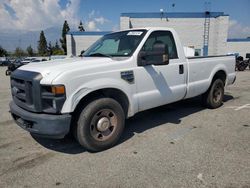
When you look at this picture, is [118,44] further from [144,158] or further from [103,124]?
[144,158]

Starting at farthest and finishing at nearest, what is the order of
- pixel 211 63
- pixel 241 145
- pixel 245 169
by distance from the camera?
pixel 211 63 < pixel 241 145 < pixel 245 169

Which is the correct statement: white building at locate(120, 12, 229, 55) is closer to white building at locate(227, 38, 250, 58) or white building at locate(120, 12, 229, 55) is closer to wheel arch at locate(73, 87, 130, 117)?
white building at locate(227, 38, 250, 58)

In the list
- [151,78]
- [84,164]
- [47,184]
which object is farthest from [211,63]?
[47,184]

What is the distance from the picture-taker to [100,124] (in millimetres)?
3717

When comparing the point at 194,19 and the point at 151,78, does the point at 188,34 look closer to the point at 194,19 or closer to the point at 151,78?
the point at 194,19

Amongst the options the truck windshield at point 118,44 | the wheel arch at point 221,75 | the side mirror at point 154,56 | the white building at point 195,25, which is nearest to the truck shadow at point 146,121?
the wheel arch at point 221,75

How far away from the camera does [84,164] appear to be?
336 centimetres

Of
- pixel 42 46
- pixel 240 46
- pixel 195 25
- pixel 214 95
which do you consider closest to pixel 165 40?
pixel 214 95

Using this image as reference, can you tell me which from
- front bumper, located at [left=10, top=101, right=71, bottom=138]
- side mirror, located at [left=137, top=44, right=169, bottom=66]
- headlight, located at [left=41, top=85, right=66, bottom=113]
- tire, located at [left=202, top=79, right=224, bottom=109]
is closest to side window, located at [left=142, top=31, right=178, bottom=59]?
side mirror, located at [left=137, top=44, right=169, bottom=66]

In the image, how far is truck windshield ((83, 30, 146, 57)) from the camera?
424cm

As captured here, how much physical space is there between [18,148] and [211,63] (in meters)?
4.71

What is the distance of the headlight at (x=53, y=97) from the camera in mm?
3125

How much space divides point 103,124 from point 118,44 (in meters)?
1.75

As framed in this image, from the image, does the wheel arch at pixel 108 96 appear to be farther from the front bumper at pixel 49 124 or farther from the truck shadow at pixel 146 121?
the truck shadow at pixel 146 121
